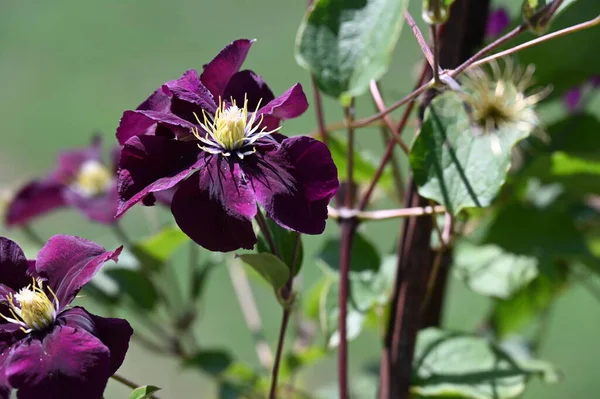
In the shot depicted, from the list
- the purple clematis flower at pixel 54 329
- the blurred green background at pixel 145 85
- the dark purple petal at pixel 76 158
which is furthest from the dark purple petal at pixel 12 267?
the blurred green background at pixel 145 85

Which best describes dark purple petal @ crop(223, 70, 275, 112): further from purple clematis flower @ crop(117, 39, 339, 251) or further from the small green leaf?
the small green leaf

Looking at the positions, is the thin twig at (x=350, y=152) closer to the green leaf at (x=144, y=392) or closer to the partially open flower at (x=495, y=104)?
the partially open flower at (x=495, y=104)

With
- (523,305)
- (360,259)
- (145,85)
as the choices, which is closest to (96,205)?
(360,259)

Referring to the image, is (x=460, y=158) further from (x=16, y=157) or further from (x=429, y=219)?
(x=16, y=157)

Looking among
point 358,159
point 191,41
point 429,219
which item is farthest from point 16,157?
point 429,219

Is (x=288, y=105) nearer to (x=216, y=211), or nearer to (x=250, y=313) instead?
(x=216, y=211)

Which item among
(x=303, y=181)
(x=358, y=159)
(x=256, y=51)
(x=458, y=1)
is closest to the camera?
(x=303, y=181)
